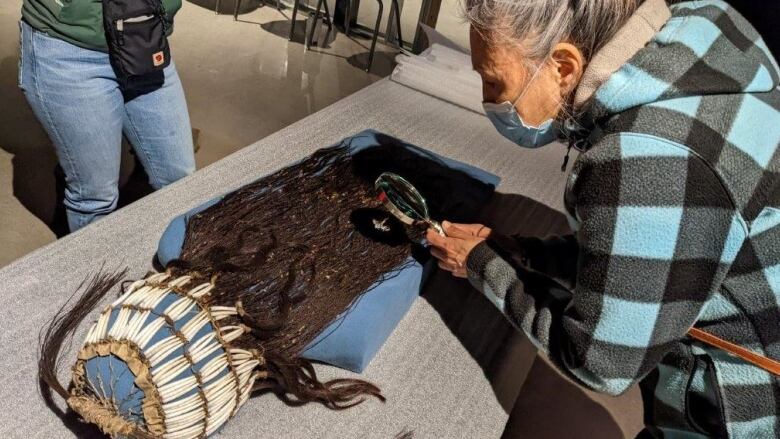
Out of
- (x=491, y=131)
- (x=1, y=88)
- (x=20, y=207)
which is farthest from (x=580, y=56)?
(x=1, y=88)

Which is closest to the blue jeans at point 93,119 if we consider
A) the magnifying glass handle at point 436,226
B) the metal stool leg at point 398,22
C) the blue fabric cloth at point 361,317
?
the blue fabric cloth at point 361,317

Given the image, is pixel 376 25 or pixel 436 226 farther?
pixel 376 25

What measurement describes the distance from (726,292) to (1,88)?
278 centimetres

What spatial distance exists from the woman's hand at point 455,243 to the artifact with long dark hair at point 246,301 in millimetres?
114

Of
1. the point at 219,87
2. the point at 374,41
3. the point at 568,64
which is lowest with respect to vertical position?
the point at 219,87

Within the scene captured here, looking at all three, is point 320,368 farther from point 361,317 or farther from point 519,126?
point 519,126

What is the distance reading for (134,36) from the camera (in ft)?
3.86

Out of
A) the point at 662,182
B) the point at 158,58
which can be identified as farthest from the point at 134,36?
the point at 662,182

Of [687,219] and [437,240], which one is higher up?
[687,219]

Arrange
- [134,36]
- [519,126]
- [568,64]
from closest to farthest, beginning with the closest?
1. [568,64]
2. [519,126]
3. [134,36]

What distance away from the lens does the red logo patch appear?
4.05ft

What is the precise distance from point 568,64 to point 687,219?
0.24 metres

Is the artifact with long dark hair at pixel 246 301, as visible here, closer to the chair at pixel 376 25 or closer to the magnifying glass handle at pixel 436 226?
the magnifying glass handle at pixel 436 226

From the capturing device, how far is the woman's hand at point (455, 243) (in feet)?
3.35
